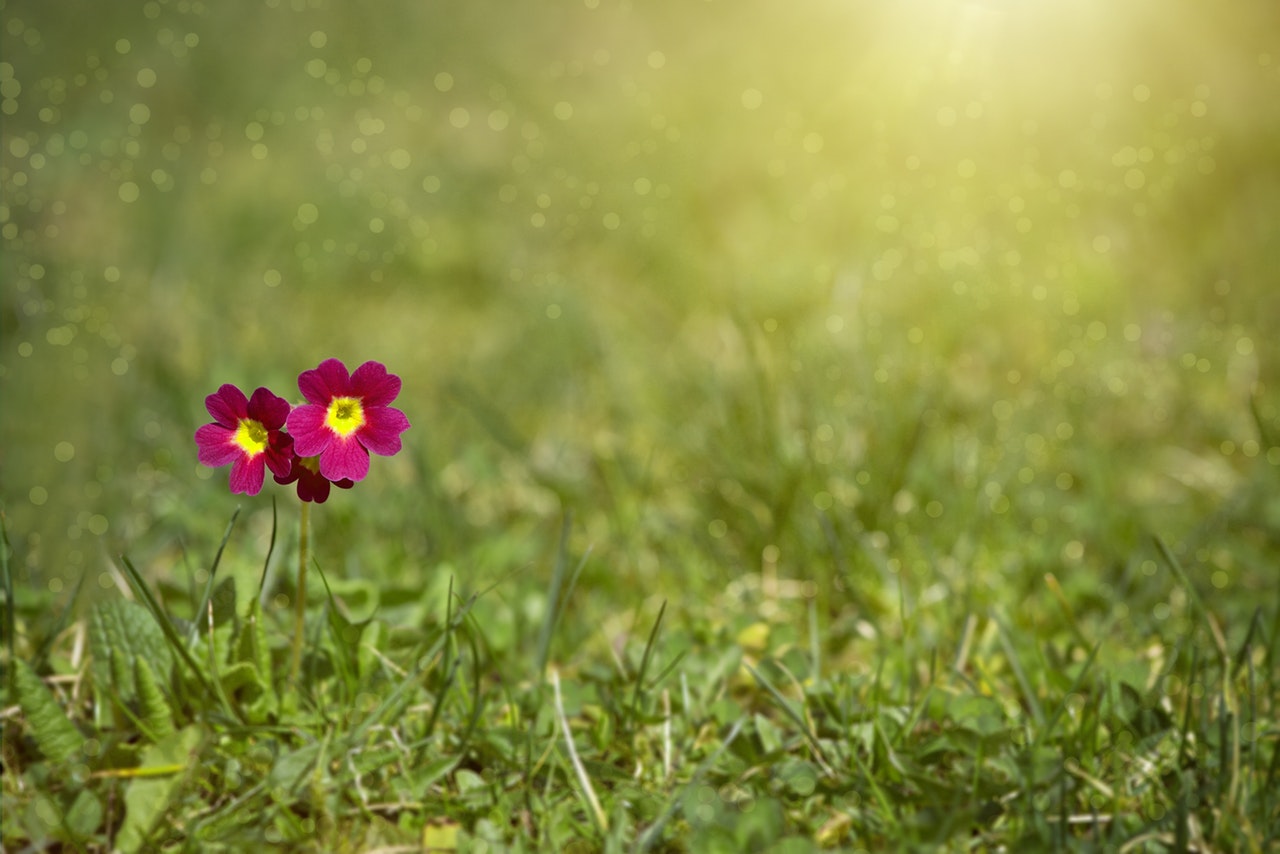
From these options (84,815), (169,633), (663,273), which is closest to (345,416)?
(169,633)

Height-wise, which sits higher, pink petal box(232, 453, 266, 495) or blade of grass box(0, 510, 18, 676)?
pink petal box(232, 453, 266, 495)

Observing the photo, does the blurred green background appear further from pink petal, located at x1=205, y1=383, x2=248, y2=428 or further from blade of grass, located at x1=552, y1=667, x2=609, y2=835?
blade of grass, located at x1=552, y1=667, x2=609, y2=835

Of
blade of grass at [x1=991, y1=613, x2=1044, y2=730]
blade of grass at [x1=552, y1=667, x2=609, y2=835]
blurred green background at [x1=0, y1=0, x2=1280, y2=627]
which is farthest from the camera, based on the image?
blurred green background at [x1=0, y1=0, x2=1280, y2=627]

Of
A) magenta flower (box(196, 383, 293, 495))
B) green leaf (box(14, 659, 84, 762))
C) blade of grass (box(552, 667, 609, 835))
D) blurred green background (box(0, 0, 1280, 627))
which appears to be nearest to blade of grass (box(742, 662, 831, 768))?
blade of grass (box(552, 667, 609, 835))

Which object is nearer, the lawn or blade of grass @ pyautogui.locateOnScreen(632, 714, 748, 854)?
blade of grass @ pyautogui.locateOnScreen(632, 714, 748, 854)

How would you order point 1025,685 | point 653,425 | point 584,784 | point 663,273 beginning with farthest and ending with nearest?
point 663,273
point 653,425
point 1025,685
point 584,784

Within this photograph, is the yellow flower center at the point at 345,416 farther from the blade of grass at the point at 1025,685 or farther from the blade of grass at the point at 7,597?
the blade of grass at the point at 1025,685

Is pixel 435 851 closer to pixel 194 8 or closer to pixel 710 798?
pixel 710 798

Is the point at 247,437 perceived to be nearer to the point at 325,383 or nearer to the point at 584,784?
the point at 325,383
